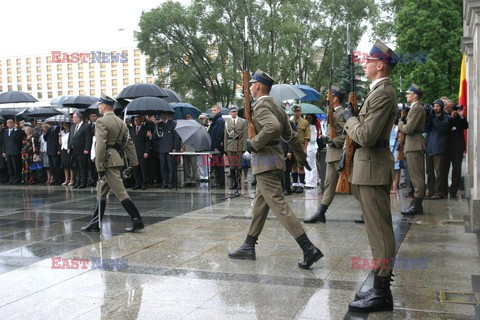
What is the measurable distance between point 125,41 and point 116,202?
105554mm

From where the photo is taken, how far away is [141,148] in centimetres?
1501

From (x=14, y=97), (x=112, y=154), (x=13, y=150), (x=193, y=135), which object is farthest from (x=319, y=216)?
(x=14, y=97)

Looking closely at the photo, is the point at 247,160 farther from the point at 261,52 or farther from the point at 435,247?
the point at 261,52

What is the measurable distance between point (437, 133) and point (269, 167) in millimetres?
6429

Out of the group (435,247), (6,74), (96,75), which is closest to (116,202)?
(435,247)

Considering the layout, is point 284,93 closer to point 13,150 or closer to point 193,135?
point 193,135

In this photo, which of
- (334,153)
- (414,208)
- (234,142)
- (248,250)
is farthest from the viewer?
(234,142)

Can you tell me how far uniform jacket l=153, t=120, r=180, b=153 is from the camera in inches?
586

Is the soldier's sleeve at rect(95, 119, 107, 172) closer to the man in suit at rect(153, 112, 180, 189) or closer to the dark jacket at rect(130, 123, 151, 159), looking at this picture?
the man in suit at rect(153, 112, 180, 189)

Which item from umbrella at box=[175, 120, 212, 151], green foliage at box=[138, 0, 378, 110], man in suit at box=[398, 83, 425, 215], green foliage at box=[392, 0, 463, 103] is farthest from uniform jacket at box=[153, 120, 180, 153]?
green foliage at box=[138, 0, 378, 110]

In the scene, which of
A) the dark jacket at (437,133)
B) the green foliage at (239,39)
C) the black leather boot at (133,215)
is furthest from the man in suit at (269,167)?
the green foliage at (239,39)

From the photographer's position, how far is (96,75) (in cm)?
15400

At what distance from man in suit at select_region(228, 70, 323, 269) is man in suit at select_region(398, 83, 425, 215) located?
12.0 ft

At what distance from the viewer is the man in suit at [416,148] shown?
9.47m
